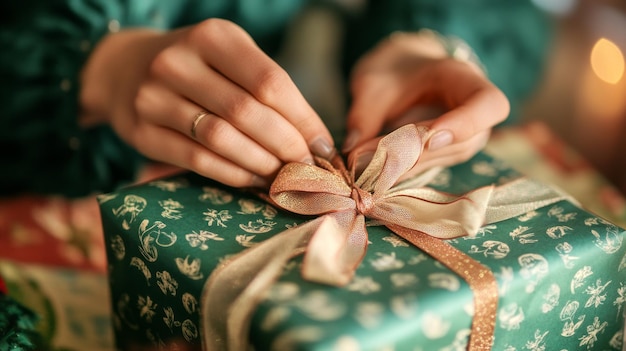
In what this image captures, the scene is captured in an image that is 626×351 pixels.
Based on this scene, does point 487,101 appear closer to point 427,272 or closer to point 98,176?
point 427,272

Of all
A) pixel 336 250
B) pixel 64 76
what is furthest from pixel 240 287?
pixel 64 76

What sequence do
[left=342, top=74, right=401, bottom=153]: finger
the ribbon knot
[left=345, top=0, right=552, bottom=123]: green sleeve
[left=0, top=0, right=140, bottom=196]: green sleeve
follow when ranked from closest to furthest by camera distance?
the ribbon knot, [left=342, top=74, right=401, bottom=153]: finger, [left=0, top=0, right=140, bottom=196]: green sleeve, [left=345, top=0, right=552, bottom=123]: green sleeve

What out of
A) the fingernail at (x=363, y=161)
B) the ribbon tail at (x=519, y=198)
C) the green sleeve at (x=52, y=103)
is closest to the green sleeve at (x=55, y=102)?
the green sleeve at (x=52, y=103)

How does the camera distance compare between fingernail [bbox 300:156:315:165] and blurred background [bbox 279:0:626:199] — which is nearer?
fingernail [bbox 300:156:315:165]

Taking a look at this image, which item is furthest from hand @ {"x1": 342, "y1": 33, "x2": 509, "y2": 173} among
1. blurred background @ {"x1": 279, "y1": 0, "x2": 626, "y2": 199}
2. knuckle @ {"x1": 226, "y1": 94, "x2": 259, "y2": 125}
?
blurred background @ {"x1": 279, "y1": 0, "x2": 626, "y2": 199}

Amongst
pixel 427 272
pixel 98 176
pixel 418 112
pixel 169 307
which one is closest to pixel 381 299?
pixel 427 272

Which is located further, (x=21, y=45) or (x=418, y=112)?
(x=21, y=45)

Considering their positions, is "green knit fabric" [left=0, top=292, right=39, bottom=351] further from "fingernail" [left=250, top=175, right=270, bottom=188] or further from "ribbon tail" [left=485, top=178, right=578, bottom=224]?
"ribbon tail" [left=485, top=178, right=578, bottom=224]
